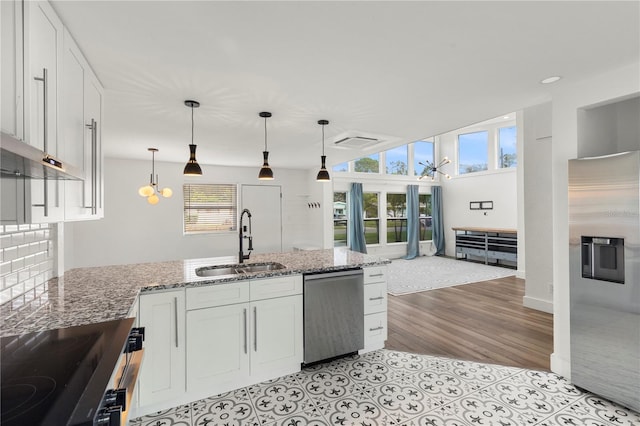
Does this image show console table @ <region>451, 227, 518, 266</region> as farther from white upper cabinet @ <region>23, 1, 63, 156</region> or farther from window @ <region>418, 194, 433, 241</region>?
white upper cabinet @ <region>23, 1, 63, 156</region>

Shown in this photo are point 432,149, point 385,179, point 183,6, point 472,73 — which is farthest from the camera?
point 432,149

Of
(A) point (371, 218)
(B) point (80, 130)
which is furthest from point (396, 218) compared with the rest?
(B) point (80, 130)

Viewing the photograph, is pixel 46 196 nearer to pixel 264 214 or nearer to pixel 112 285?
pixel 112 285

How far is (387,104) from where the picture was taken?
2.71 meters

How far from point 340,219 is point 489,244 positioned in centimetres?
374

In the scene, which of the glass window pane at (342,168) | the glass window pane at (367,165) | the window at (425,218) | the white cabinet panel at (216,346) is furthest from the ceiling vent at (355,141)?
the window at (425,218)

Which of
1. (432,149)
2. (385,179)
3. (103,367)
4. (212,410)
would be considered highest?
(432,149)

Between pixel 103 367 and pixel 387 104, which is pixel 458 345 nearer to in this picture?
pixel 387 104

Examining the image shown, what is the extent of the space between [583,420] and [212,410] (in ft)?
8.30

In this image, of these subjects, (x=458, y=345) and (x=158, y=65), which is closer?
(x=158, y=65)

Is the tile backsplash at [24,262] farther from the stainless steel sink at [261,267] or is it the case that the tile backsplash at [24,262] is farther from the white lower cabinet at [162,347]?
the stainless steel sink at [261,267]

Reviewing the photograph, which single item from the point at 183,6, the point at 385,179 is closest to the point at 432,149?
the point at 385,179

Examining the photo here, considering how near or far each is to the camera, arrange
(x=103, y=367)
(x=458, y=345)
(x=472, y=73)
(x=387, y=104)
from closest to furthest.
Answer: (x=103, y=367)
(x=472, y=73)
(x=387, y=104)
(x=458, y=345)

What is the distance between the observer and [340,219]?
26.0 feet
